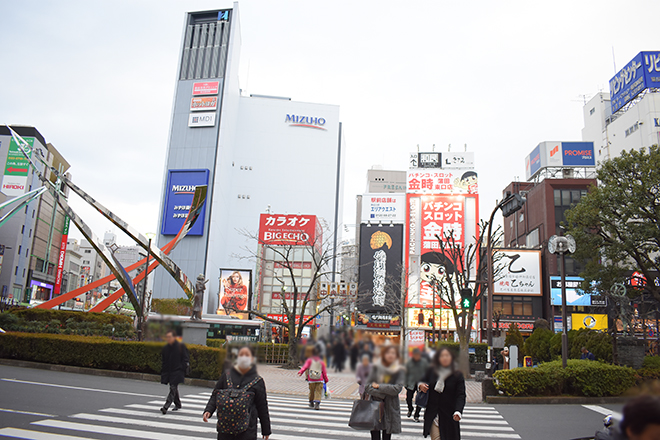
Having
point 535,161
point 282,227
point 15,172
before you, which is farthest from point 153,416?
point 15,172

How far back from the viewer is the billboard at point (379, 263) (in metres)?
61.6

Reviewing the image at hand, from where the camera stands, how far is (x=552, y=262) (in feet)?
159

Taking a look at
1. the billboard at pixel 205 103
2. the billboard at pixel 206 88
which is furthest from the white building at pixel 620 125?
the billboard at pixel 206 88

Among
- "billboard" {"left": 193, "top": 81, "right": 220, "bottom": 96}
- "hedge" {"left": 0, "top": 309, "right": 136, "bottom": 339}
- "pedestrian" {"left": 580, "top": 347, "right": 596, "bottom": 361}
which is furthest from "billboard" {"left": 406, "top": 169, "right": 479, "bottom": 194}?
"hedge" {"left": 0, "top": 309, "right": 136, "bottom": 339}

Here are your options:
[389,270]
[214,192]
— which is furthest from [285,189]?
[389,270]

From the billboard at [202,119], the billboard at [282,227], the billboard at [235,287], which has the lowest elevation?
the billboard at [235,287]

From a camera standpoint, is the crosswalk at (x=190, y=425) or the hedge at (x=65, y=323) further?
the hedge at (x=65, y=323)

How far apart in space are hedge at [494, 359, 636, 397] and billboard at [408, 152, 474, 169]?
180 ft

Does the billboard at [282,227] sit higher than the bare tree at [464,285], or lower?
higher

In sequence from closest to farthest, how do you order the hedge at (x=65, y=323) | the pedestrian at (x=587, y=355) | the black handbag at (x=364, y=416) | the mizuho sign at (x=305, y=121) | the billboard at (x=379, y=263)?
1. the black handbag at (x=364, y=416)
2. the pedestrian at (x=587, y=355)
3. the hedge at (x=65, y=323)
4. the billboard at (x=379, y=263)
5. the mizuho sign at (x=305, y=121)

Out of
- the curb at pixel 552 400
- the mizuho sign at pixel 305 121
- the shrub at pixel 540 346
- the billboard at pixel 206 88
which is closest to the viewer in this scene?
the curb at pixel 552 400

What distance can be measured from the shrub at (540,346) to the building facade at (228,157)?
124 feet

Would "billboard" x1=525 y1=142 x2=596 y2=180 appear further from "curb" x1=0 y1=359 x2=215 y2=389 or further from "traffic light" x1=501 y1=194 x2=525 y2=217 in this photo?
"curb" x1=0 y1=359 x2=215 y2=389

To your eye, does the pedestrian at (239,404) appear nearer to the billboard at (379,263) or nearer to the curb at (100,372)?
the curb at (100,372)
